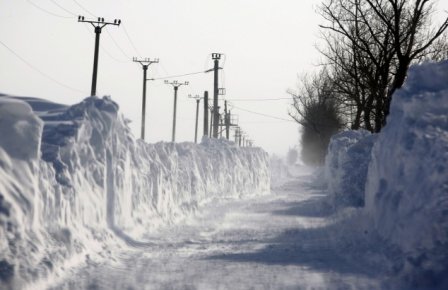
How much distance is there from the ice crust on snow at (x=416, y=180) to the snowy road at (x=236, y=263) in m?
0.54

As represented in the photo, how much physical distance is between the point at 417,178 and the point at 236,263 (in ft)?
8.59

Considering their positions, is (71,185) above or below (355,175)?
below

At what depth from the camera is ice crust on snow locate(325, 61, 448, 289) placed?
6.04 metres

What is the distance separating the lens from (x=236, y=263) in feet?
23.5

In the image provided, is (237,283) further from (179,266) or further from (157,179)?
Answer: (157,179)

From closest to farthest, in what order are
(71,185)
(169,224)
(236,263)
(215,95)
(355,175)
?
(236,263) < (71,185) < (169,224) < (355,175) < (215,95)

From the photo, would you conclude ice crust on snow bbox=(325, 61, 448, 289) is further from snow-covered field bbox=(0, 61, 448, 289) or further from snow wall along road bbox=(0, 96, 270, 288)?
snow wall along road bbox=(0, 96, 270, 288)

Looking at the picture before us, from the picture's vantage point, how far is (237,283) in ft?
19.4

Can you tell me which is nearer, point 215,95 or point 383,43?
point 383,43


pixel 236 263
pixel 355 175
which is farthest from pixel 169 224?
pixel 355 175

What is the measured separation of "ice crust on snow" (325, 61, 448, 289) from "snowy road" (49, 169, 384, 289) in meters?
0.54

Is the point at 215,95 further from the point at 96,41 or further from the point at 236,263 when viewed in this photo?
the point at 236,263

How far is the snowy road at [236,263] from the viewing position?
5.90 m

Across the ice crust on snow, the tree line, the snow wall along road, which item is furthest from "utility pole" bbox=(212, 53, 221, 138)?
→ the ice crust on snow
